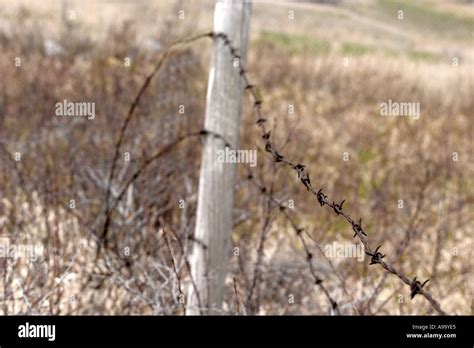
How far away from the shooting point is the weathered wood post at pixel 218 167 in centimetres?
333

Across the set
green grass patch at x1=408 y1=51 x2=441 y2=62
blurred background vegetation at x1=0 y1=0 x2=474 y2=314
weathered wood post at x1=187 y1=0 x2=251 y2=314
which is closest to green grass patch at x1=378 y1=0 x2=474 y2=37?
green grass patch at x1=408 y1=51 x2=441 y2=62

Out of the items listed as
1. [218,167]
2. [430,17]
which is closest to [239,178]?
[218,167]

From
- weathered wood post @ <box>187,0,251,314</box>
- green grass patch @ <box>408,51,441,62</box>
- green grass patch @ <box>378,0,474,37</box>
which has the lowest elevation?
weathered wood post @ <box>187,0,251,314</box>

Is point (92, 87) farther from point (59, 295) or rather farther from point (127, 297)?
point (59, 295)

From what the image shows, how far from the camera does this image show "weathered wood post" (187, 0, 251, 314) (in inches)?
131

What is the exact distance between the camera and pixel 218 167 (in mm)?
3387

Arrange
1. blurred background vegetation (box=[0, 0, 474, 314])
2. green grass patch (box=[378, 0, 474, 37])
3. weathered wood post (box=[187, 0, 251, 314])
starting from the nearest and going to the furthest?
weathered wood post (box=[187, 0, 251, 314])
blurred background vegetation (box=[0, 0, 474, 314])
green grass patch (box=[378, 0, 474, 37])

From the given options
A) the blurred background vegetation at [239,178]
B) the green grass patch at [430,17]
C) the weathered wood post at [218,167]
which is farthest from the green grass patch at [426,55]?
the weathered wood post at [218,167]

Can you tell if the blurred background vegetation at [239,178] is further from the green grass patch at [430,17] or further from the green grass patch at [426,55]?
the green grass patch at [430,17]

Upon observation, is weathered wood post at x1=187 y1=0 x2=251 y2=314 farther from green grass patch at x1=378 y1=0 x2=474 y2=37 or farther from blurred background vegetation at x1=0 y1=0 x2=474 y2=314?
green grass patch at x1=378 y1=0 x2=474 y2=37
